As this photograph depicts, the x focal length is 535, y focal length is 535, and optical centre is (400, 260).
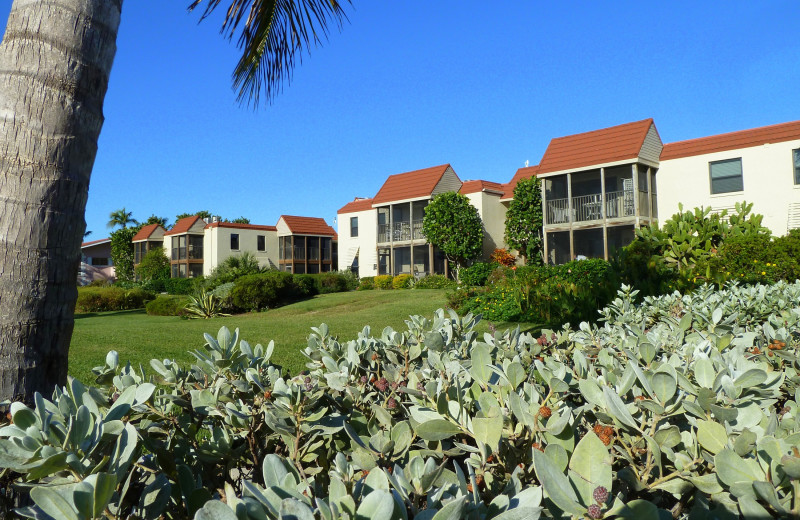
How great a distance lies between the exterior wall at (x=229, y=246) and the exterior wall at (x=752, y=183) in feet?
112

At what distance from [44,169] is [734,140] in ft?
95.1

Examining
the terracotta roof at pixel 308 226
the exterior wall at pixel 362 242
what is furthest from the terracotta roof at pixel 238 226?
the exterior wall at pixel 362 242

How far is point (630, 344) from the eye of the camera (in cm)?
258

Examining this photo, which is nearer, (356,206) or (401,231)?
(401,231)

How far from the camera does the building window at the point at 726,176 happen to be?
25.0 metres

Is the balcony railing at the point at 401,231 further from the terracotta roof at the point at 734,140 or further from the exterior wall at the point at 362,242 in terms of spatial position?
the terracotta roof at the point at 734,140

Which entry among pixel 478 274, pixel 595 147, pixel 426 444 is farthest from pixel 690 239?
pixel 426 444

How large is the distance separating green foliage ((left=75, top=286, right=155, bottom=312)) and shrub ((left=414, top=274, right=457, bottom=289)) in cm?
1553

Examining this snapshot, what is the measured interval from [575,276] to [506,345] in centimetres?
1676

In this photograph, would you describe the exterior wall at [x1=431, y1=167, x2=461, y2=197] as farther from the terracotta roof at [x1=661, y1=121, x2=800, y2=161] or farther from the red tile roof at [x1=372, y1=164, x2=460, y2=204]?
the terracotta roof at [x1=661, y1=121, x2=800, y2=161]

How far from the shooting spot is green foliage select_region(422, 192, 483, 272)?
32.0 metres

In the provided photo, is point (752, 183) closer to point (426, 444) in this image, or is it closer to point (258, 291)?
point (258, 291)

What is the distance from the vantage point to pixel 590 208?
28.9m

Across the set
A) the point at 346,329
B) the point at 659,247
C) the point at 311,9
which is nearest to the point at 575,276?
the point at 659,247
